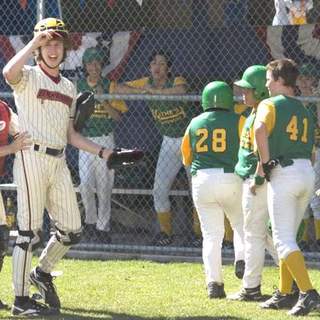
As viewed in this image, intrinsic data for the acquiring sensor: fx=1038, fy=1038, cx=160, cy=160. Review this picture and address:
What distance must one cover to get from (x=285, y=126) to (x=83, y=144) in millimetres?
1405

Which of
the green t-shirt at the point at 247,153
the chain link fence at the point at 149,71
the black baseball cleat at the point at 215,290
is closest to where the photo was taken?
the green t-shirt at the point at 247,153

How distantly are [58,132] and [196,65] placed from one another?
3804mm

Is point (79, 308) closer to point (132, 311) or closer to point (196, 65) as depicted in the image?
point (132, 311)

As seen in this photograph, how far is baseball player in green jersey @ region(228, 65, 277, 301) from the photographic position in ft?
24.5

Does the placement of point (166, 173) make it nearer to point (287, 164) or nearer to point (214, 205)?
point (214, 205)

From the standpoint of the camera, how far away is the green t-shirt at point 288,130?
22.9 ft

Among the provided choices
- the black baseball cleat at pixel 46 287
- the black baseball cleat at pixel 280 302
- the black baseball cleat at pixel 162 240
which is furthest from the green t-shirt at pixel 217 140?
the black baseball cleat at pixel 162 240

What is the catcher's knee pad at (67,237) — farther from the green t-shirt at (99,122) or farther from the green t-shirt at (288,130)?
the green t-shirt at (99,122)

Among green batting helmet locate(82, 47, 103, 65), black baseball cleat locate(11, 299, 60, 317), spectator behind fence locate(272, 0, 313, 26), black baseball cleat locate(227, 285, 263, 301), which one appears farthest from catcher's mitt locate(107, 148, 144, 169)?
spectator behind fence locate(272, 0, 313, 26)

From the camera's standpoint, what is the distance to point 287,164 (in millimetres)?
6945

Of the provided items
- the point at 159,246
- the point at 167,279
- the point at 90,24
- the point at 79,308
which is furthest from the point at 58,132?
the point at 90,24

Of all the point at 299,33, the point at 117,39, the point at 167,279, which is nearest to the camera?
the point at 167,279

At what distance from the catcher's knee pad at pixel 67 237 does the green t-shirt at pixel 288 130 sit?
1.47 m

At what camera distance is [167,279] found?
886cm
